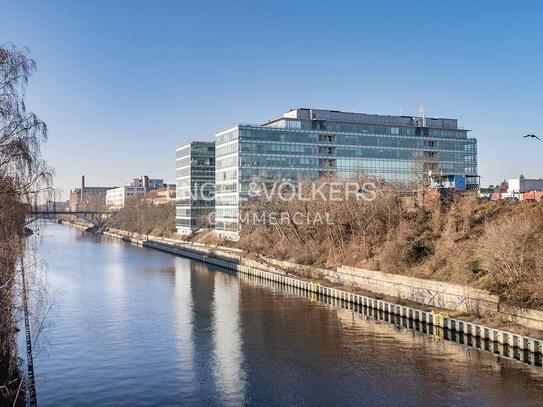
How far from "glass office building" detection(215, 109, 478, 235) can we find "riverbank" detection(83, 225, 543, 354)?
59.6ft

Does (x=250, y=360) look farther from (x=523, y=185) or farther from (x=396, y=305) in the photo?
(x=523, y=185)

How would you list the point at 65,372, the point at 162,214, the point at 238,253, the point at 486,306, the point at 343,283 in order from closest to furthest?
the point at 65,372 < the point at 486,306 < the point at 343,283 < the point at 238,253 < the point at 162,214

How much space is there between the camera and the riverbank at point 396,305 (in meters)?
34.7

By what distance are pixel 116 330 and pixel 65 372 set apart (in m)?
9.81

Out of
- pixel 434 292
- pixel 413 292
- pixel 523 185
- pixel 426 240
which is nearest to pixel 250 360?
pixel 434 292

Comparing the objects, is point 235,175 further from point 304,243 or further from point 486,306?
point 486,306

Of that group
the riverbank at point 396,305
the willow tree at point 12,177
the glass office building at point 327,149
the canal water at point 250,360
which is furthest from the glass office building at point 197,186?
the willow tree at point 12,177

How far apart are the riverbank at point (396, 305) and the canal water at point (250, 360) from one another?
218 centimetres

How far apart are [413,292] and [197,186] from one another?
86.5 m

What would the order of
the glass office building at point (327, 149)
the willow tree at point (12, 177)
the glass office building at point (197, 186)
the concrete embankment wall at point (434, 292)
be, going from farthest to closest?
the glass office building at point (197, 186)
the glass office building at point (327, 149)
the concrete embankment wall at point (434, 292)
the willow tree at point (12, 177)

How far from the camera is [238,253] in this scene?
87.1 m

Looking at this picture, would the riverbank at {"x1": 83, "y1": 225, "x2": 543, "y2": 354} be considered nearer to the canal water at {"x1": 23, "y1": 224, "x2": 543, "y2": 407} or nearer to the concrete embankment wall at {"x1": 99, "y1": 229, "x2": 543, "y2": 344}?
the concrete embankment wall at {"x1": 99, "y1": 229, "x2": 543, "y2": 344}

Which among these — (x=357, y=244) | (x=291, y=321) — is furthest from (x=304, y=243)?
(x=291, y=321)

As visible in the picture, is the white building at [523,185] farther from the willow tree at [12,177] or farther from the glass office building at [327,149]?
the willow tree at [12,177]
